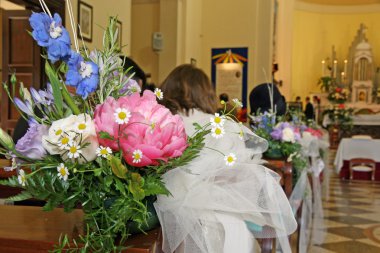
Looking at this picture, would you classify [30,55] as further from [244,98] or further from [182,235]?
[244,98]

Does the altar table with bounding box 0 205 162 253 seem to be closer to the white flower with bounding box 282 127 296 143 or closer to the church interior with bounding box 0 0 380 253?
the church interior with bounding box 0 0 380 253

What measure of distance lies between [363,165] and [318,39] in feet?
34.1

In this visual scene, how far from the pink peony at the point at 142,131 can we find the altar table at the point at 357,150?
6936mm

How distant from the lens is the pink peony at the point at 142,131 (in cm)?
82

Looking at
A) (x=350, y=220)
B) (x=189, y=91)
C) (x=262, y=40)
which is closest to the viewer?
(x=189, y=91)

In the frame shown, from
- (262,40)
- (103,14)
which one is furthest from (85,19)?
(262,40)

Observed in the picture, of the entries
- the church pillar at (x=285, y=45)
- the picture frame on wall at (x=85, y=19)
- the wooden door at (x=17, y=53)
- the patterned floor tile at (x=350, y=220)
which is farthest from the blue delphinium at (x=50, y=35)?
the church pillar at (x=285, y=45)

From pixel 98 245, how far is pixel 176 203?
194mm

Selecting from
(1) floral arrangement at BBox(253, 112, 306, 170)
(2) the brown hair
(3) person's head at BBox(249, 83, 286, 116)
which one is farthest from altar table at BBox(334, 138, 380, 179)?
(2) the brown hair

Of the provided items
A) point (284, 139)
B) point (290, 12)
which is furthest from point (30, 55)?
point (290, 12)

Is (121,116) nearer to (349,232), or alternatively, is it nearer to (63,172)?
(63,172)

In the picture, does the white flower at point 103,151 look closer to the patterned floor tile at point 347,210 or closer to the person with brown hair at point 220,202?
the person with brown hair at point 220,202

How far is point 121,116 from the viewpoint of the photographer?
810 millimetres

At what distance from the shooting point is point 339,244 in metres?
3.79
